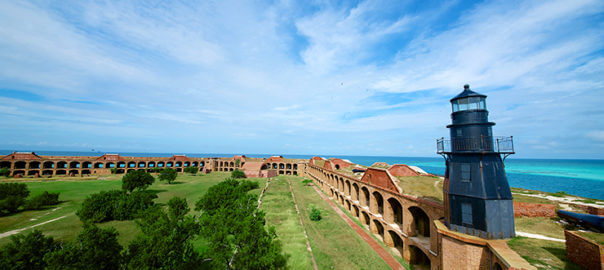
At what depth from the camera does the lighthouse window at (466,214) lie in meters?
11.4

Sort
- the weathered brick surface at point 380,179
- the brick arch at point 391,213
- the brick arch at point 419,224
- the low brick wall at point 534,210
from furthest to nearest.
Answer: the brick arch at point 391,213
the weathered brick surface at point 380,179
the brick arch at point 419,224
the low brick wall at point 534,210

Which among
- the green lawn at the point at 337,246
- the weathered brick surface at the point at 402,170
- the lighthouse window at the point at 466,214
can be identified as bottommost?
the green lawn at the point at 337,246

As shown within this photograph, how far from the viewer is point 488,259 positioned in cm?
1056

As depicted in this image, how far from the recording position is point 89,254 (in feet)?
34.9

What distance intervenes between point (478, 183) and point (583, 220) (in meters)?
6.25

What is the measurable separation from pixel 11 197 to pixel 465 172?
174 feet

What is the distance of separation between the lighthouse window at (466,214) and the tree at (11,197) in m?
52.0

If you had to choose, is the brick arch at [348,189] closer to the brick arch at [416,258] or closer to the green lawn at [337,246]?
the green lawn at [337,246]

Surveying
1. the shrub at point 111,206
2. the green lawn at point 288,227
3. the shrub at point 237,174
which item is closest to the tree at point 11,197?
the shrub at point 111,206

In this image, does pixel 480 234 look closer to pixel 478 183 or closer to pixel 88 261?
pixel 478 183

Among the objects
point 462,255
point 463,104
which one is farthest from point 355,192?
point 463,104

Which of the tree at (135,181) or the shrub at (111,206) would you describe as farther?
the tree at (135,181)

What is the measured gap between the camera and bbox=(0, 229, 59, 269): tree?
11008mm

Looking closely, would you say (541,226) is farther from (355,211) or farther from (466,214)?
(355,211)
